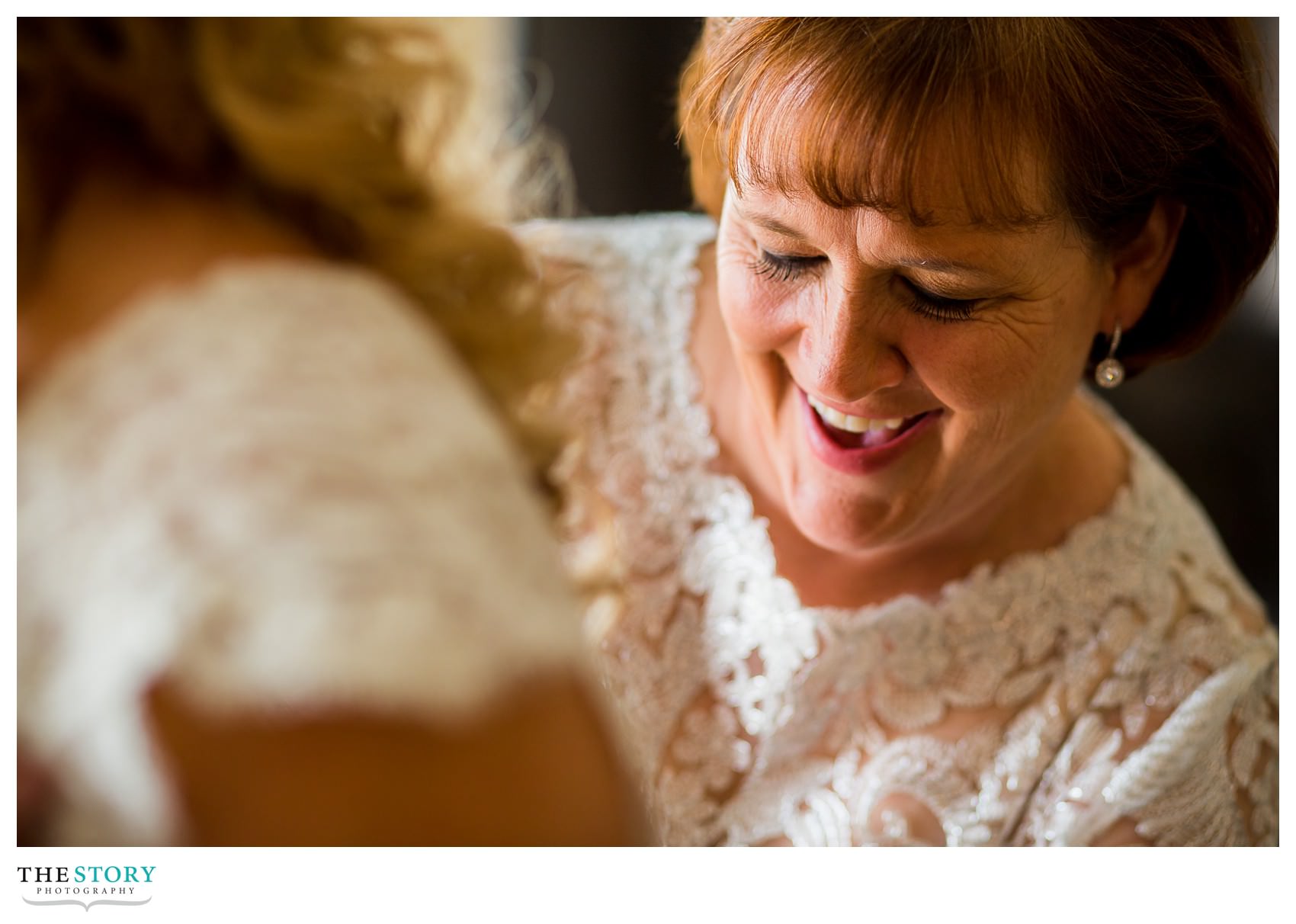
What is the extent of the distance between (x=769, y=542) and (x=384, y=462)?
547mm

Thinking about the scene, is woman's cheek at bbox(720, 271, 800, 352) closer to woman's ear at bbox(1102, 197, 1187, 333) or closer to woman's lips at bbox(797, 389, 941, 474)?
woman's lips at bbox(797, 389, 941, 474)

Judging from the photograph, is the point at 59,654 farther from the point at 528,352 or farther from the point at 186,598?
the point at 528,352

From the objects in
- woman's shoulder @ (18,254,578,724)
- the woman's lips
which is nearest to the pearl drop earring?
the woman's lips

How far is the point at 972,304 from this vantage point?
78 centimetres

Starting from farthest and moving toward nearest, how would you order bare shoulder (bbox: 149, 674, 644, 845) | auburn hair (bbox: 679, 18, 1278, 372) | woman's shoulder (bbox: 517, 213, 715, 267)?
woman's shoulder (bbox: 517, 213, 715, 267) < auburn hair (bbox: 679, 18, 1278, 372) < bare shoulder (bbox: 149, 674, 644, 845)

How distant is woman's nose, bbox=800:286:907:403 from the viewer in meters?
0.79

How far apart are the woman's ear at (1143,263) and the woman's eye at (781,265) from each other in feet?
0.68

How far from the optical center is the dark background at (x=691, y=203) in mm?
893

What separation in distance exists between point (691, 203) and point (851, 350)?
0.22 m

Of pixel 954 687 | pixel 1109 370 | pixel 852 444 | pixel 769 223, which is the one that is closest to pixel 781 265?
pixel 769 223

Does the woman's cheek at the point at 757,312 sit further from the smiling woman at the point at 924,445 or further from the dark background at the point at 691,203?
the dark background at the point at 691,203

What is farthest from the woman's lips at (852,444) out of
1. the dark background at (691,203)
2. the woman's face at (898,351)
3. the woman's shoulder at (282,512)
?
the woman's shoulder at (282,512)

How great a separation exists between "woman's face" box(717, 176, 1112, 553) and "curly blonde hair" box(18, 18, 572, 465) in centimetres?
18

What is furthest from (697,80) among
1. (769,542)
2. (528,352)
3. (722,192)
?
(769,542)
